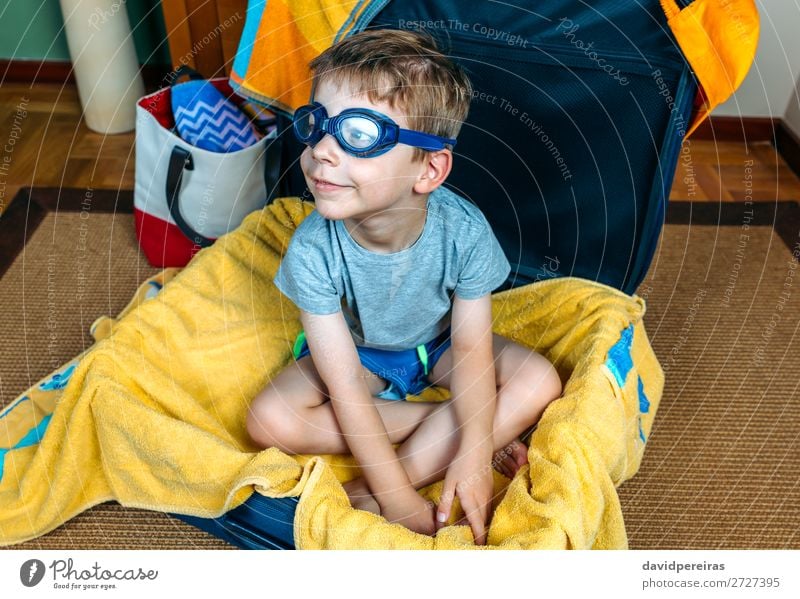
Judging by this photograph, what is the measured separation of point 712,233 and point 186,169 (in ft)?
2.82

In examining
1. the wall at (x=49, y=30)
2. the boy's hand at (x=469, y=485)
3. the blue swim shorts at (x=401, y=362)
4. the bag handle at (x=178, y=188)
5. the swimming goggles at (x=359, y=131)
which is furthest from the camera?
the wall at (x=49, y=30)

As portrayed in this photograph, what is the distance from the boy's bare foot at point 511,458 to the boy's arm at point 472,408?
5cm

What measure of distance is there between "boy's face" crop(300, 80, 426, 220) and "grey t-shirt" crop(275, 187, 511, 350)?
76 millimetres

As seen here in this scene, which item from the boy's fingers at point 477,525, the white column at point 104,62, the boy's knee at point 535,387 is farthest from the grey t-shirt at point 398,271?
the white column at point 104,62

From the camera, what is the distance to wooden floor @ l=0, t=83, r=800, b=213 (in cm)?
142

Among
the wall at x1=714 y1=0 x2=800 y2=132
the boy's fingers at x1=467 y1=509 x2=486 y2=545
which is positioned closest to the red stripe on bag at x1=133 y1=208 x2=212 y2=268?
the boy's fingers at x1=467 y1=509 x2=486 y2=545

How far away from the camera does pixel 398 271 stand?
0.83 m

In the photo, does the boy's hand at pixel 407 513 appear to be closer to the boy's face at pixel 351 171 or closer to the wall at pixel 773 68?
the boy's face at pixel 351 171

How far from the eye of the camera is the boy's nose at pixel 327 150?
71cm

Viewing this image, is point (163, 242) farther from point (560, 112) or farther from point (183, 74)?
point (560, 112)

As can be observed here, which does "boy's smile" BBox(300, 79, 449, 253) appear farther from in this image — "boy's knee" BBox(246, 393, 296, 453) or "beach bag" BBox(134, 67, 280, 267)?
"beach bag" BBox(134, 67, 280, 267)

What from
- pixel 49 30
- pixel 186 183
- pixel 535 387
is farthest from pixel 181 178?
pixel 49 30

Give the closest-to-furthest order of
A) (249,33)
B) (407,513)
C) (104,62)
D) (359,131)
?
(359,131)
(407,513)
(249,33)
(104,62)

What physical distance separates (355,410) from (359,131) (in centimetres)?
28
